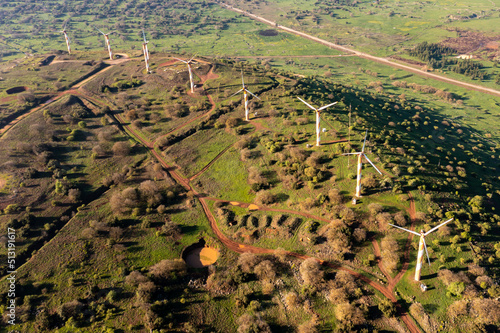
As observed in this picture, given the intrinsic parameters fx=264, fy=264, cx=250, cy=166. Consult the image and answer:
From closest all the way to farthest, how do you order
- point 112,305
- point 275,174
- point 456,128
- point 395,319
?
point 395,319 < point 112,305 < point 275,174 < point 456,128

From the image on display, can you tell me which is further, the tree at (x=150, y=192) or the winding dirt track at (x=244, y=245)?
the tree at (x=150, y=192)

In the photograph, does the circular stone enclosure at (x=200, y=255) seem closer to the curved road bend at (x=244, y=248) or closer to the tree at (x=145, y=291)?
the curved road bend at (x=244, y=248)

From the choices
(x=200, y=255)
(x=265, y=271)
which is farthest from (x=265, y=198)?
(x=200, y=255)

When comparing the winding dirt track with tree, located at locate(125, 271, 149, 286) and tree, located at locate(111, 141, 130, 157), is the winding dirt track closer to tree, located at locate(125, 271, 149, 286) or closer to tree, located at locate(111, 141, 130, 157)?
tree, located at locate(111, 141, 130, 157)

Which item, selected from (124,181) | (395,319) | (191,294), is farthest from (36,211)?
(395,319)

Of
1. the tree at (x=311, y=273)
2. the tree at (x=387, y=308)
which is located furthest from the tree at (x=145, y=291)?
the tree at (x=387, y=308)

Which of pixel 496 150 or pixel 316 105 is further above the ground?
pixel 316 105

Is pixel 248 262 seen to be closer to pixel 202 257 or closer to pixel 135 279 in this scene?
pixel 202 257

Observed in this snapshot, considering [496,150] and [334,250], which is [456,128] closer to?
[496,150]

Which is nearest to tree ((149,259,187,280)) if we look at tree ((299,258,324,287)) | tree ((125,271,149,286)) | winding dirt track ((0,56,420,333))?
tree ((125,271,149,286))
